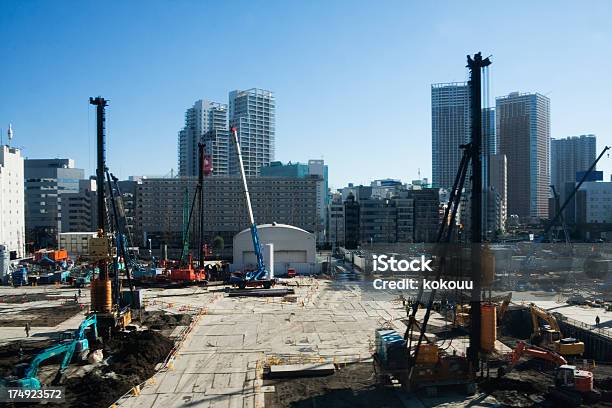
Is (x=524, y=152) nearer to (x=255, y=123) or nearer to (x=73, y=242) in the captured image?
(x=255, y=123)

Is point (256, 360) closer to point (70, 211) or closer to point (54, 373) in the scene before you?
point (54, 373)

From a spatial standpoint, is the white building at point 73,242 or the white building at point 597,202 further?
the white building at point 597,202

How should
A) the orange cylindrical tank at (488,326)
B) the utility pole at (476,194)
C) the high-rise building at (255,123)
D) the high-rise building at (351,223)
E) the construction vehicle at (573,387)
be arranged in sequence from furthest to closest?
the high-rise building at (255,123), the high-rise building at (351,223), the orange cylindrical tank at (488,326), the utility pole at (476,194), the construction vehicle at (573,387)

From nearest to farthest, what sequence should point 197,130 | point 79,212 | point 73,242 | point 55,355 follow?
point 55,355 < point 73,242 < point 79,212 < point 197,130

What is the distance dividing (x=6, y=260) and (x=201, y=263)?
15.6 metres

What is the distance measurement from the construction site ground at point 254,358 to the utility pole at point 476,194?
160cm

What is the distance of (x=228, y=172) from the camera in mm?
137125

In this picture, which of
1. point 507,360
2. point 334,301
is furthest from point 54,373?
point 334,301

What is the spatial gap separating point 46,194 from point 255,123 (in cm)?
7175

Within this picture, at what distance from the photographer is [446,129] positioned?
132 metres

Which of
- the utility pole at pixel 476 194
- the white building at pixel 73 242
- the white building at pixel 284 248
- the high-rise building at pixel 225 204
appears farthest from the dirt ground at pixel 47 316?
the high-rise building at pixel 225 204

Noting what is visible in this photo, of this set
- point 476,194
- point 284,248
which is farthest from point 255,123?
point 476,194

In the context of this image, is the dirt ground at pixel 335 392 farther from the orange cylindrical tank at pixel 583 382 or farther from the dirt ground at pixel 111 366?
the orange cylindrical tank at pixel 583 382

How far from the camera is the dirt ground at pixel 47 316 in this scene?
81.8ft
